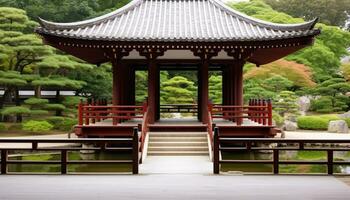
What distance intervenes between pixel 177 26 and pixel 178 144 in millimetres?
5403

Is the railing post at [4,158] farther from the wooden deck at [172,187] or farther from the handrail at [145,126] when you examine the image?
the handrail at [145,126]

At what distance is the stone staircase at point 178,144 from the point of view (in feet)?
44.4

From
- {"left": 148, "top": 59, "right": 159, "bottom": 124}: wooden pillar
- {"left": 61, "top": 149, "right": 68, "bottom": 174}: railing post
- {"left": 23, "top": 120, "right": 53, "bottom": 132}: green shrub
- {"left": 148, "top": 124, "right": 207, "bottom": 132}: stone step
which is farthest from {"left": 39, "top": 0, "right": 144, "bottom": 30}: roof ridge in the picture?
{"left": 23, "top": 120, "right": 53, "bottom": 132}: green shrub

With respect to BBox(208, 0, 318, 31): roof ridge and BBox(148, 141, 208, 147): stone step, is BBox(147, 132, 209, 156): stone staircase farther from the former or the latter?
BBox(208, 0, 318, 31): roof ridge

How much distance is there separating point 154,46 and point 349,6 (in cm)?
4876

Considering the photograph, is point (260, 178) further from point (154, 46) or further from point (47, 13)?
point (47, 13)

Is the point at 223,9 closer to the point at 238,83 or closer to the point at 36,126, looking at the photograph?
the point at 238,83

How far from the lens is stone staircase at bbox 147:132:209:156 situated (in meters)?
13.5

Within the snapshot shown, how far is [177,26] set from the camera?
17.0m

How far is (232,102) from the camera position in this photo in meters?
17.2

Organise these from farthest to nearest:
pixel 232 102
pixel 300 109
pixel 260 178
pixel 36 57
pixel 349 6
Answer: pixel 349 6
pixel 300 109
pixel 36 57
pixel 232 102
pixel 260 178

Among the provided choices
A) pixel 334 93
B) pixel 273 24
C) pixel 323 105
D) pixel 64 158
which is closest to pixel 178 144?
pixel 64 158

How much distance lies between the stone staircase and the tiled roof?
3472 millimetres

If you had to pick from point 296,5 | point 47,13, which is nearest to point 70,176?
point 47,13
